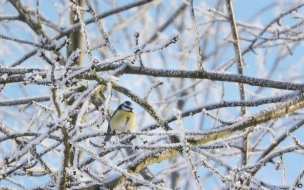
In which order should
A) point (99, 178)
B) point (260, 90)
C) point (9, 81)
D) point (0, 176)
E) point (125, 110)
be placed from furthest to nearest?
point (260, 90) < point (125, 110) < point (99, 178) < point (9, 81) < point (0, 176)

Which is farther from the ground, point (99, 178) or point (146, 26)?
point (146, 26)

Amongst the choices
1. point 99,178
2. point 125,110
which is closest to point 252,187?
point 99,178

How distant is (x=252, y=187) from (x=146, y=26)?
846 centimetres

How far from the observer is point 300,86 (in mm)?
2682

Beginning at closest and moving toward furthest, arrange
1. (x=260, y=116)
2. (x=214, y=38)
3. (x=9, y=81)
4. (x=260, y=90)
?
(x=9, y=81) < (x=260, y=116) < (x=260, y=90) < (x=214, y=38)

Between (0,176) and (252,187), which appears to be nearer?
(0,176)

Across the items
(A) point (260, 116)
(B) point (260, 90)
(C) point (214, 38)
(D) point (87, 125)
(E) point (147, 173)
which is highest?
(C) point (214, 38)

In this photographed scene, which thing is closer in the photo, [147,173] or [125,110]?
[125,110]

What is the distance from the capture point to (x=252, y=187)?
248cm

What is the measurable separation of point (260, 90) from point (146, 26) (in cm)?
297

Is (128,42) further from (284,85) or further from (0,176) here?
(0,176)

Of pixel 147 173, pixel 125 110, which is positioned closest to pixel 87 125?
pixel 125 110

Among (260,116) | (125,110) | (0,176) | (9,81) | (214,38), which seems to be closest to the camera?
(0,176)

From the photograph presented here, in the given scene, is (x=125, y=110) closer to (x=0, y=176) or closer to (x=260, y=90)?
(x=0, y=176)
